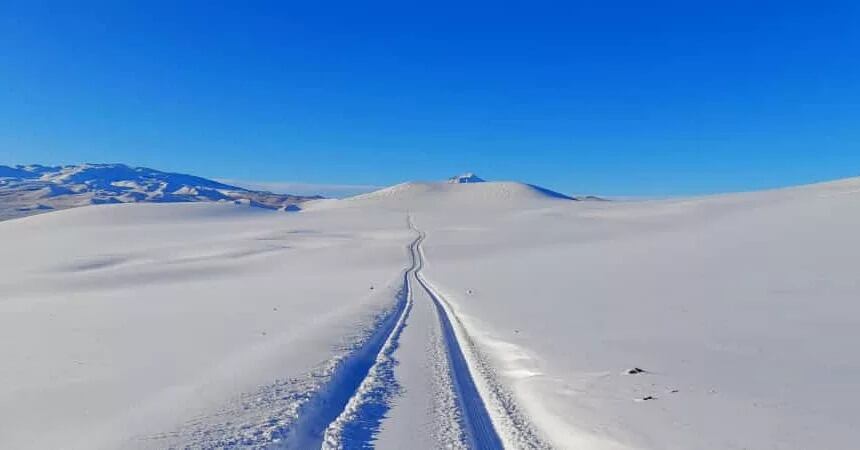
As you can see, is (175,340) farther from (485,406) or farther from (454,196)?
(454,196)

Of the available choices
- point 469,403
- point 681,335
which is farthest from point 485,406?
point 681,335

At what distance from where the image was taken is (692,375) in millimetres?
9781

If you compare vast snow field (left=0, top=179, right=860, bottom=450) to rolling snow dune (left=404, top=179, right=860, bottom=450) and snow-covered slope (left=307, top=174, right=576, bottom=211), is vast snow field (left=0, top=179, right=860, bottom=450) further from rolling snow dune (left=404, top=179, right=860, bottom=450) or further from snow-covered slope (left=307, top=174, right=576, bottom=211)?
snow-covered slope (left=307, top=174, right=576, bottom=211)

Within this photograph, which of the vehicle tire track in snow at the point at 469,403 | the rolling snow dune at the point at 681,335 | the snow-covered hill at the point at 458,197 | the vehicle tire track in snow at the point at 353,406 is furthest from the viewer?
the snow-covered hill at the point at 458,197

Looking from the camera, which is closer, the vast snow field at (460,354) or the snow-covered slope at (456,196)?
the vast snow field at (460,354)

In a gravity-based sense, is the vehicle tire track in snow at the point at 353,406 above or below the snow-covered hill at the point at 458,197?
below

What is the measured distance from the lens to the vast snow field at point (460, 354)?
7281mm

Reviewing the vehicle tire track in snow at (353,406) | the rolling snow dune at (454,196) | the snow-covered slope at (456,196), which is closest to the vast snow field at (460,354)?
the vehicle tire track in snow at (353,406)

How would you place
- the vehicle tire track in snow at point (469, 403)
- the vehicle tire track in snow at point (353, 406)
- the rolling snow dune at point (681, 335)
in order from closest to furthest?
the vehicle tire track in snow at point (353, 406), the vehicle tire track in snow at point (469, 403), the rolling snow dune at point (681, 335)

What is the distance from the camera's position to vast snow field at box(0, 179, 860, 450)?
287 inches

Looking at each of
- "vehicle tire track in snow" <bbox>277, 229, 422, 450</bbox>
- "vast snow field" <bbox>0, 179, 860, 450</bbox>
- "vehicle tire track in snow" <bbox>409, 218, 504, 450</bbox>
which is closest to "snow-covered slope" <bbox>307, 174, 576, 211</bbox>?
"vast snow field" <bbox>0, 179, 860, 450</bbox>

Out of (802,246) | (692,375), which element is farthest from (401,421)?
(802,246)

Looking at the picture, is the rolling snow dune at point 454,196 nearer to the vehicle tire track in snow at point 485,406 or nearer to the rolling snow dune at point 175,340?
the rolling snow dune at point 175,340

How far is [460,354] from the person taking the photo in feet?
41.0
